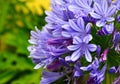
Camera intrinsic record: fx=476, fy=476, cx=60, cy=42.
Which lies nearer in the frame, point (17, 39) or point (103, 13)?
point (103, 13)

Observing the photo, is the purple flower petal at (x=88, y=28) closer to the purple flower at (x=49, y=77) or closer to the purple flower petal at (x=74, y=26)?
the purple flower petal at (x=74, y=26)

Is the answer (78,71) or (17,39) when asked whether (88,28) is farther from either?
(17,39)

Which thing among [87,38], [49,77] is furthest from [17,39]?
[87,38]

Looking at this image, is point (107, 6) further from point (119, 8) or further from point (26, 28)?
point (26, 28)

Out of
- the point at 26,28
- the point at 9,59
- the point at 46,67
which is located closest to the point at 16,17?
the point at 26,28

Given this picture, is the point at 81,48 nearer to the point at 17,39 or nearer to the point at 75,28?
the point at 75,28

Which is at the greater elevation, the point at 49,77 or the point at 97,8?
the point at 97,8
